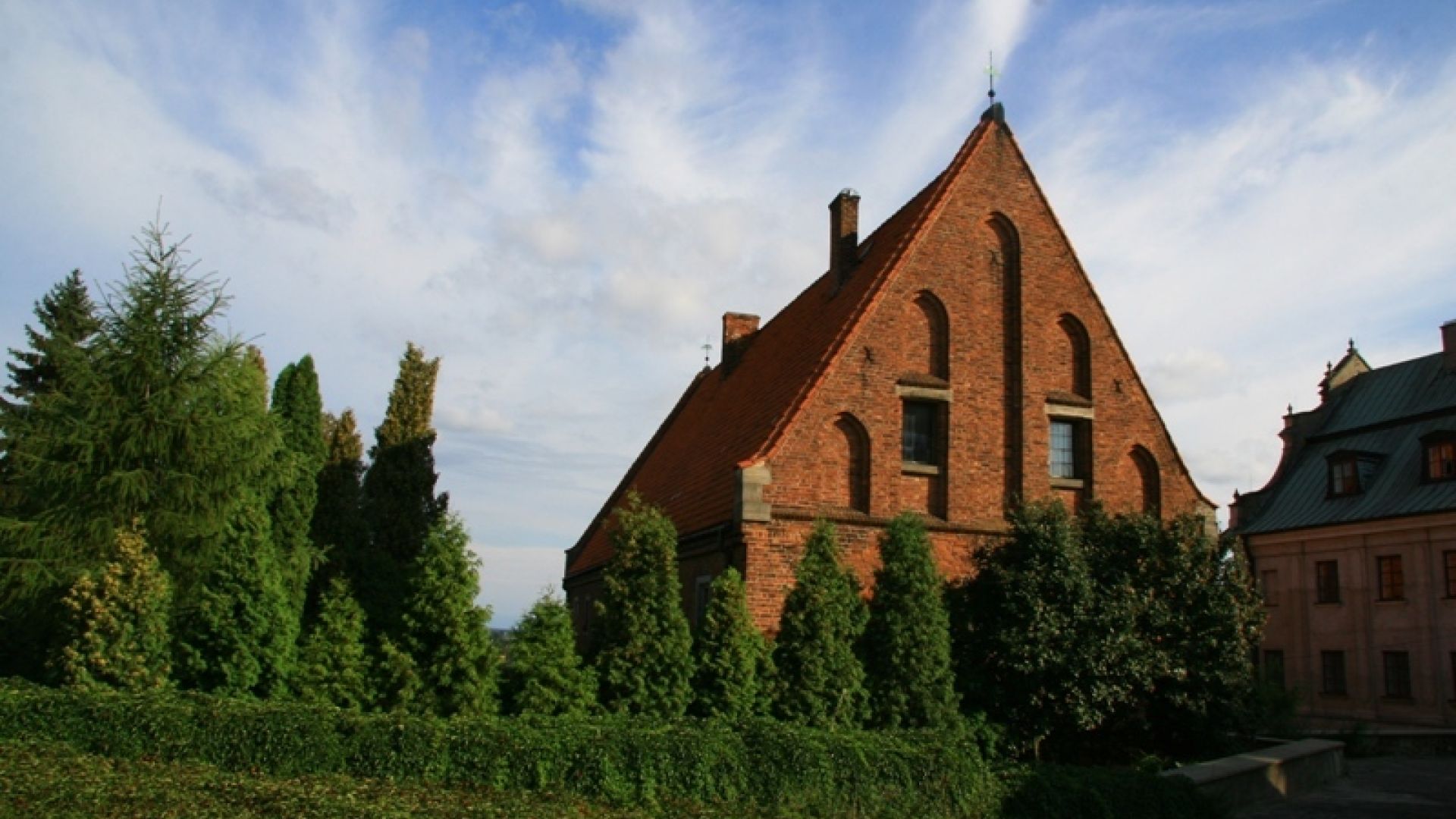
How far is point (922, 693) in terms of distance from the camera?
1465 cm

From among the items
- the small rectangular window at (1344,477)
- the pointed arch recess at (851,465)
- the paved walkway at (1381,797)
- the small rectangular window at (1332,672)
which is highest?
the small rectangular window at (1344,477)

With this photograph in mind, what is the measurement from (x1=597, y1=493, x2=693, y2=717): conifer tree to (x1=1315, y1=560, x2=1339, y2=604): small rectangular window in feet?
92.6

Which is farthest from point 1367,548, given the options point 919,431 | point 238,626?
point 238,626

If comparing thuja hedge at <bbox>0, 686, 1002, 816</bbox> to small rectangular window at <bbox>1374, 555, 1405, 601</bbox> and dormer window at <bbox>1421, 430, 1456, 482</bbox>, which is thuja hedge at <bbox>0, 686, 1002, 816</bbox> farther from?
dormer window at <bbox>1421, 430, 1456, 482</bbox>

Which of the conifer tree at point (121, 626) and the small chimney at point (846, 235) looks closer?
the conifer tree at point (121, 626)

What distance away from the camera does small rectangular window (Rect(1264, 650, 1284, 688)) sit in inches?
1374

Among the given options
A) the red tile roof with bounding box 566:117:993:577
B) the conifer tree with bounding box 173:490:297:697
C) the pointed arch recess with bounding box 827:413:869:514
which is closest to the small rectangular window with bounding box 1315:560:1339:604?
the red tile roof with bounding box 566:117:993:577

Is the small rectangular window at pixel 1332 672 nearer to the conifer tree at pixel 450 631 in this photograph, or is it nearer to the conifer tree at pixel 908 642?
the conifer tree at pixel 908 642

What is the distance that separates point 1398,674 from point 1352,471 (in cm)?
676

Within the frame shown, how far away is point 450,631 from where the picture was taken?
13.1 m

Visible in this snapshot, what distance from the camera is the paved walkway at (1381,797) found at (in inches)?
586

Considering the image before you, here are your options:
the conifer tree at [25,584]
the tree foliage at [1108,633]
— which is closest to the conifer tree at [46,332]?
the conifer tree at [25,584]

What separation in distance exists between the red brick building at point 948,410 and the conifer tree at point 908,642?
1.53 m

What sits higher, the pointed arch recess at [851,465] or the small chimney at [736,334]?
the small chimney at [736,334]
